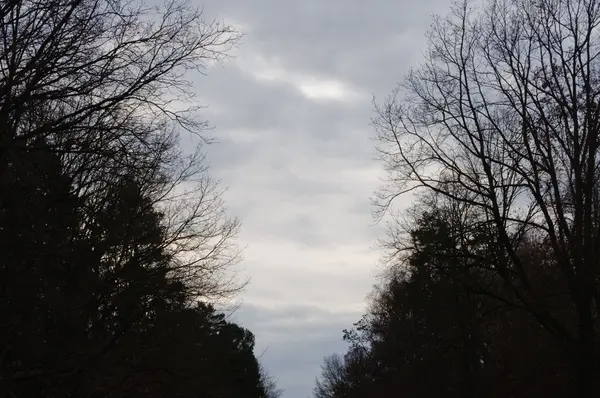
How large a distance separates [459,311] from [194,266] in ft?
30.7

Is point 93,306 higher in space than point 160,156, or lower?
lower

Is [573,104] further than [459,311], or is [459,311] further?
[459,311]

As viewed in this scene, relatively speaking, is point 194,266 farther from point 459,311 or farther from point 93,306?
point 459,311

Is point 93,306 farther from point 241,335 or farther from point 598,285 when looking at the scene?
point 241,335

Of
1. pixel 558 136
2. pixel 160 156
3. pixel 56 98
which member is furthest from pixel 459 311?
pixel 56 98

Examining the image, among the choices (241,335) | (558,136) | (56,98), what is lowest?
(56,98)

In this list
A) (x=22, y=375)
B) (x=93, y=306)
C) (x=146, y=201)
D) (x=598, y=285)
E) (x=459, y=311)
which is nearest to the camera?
(x=22, y=375)

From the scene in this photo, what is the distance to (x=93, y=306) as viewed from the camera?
20984 mm

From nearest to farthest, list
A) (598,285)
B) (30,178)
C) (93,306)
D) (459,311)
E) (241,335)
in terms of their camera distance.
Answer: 1. (30,178)
2. (93,306)
3. (598,285)
4. (459,311)
5. (241,335)

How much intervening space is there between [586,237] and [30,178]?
1450 cm

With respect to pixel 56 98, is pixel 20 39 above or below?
above

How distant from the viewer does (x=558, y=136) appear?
22.2 meters

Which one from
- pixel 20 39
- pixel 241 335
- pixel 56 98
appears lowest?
pixel 56 98

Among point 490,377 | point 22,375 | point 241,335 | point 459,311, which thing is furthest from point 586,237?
point 241,335
